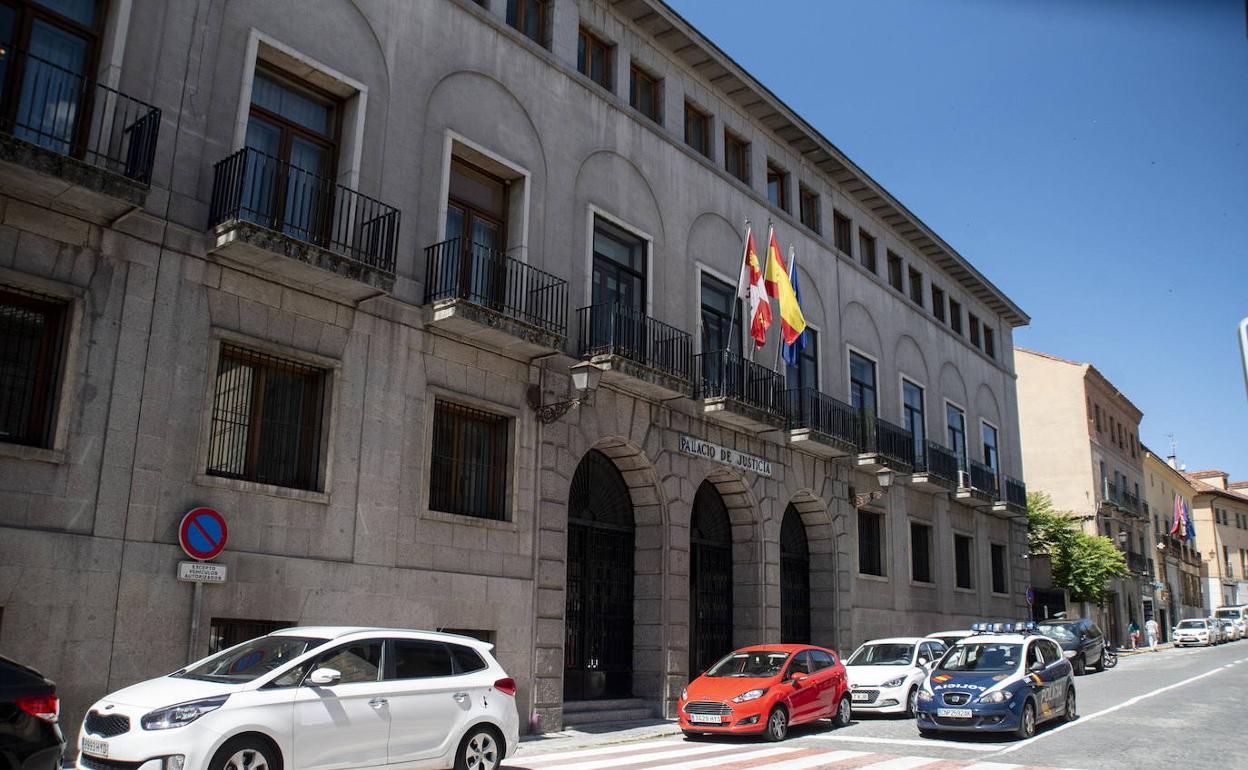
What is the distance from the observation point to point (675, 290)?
21719 millimetres

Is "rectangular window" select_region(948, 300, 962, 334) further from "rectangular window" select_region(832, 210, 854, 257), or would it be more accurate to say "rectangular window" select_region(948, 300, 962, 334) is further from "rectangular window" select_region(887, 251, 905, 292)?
"rectangular window" select_region(832, 210, 854, 257)

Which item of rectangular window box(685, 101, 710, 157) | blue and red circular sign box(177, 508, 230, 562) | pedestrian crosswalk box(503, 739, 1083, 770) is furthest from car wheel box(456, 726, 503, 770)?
rectangular window box(685, 101, 710, 157)

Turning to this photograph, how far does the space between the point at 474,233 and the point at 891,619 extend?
56.2 feet

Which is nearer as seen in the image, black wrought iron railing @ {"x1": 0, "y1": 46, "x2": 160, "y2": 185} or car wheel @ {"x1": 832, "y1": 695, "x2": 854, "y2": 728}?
black wrought iron railing @ {"x1": 0, "y1": 46, "x2": 160, "y2": 185}

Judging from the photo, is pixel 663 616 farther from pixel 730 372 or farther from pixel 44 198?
pixel 44 198

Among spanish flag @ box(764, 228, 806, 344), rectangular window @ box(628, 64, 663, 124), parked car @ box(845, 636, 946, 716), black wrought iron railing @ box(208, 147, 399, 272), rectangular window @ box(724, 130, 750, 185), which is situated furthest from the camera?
rectangular window @ box(724, 130, 750, 185)

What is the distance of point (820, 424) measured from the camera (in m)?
25.2

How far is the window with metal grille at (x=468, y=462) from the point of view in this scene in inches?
631

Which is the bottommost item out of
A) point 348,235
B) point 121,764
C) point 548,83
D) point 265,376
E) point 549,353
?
point 121,764

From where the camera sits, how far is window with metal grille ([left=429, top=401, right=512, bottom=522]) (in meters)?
16.0

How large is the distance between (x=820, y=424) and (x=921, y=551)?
8.25 meters

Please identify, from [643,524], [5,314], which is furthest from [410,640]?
[643,524]

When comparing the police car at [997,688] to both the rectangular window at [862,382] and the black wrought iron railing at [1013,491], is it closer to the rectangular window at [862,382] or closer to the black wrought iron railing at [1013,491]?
the rectangular window at [862,382]

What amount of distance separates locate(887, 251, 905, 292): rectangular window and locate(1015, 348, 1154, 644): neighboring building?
24.8m
